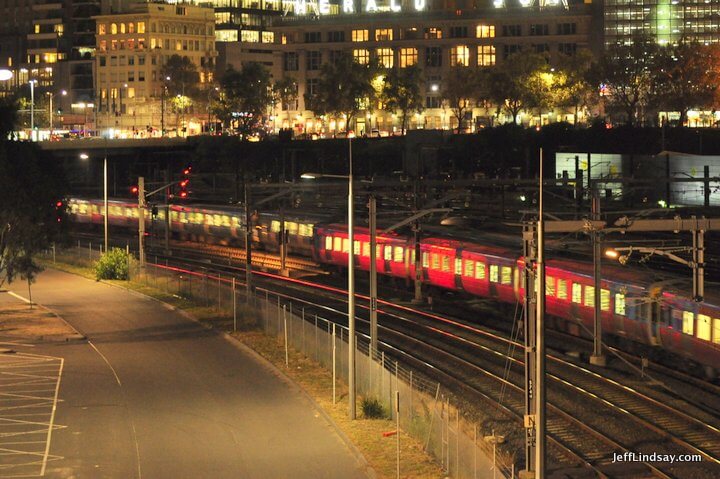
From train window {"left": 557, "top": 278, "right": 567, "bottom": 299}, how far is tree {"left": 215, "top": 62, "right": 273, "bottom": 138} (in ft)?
356

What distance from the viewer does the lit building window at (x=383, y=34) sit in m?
157

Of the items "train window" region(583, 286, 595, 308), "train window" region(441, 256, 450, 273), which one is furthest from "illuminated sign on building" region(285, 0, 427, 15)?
"train window" region(583, 286, 595, 308)

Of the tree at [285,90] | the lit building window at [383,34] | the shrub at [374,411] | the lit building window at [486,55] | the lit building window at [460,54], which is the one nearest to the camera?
the shrub at [374,411]

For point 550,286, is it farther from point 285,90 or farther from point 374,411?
point 285,90

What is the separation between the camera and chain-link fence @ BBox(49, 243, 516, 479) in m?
22.9

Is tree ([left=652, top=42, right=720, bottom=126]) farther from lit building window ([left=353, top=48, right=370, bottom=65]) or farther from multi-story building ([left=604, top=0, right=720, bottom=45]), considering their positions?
multi-story building ([left=604, top=0, right=720, bottom=45])

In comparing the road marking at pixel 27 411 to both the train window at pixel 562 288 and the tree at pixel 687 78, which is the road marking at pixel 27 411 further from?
the tree at pixel 687 78

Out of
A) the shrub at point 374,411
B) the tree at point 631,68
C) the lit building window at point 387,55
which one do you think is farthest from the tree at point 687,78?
the shrub at point 374,411

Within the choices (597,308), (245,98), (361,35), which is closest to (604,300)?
(597,308)

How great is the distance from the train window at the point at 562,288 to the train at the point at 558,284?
0.11 ft

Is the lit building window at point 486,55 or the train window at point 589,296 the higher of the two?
the lit building window at point 486,55

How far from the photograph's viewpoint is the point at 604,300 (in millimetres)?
37844

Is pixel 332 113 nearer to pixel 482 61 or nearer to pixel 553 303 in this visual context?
pixel 482 61

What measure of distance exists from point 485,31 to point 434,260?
107 metres
